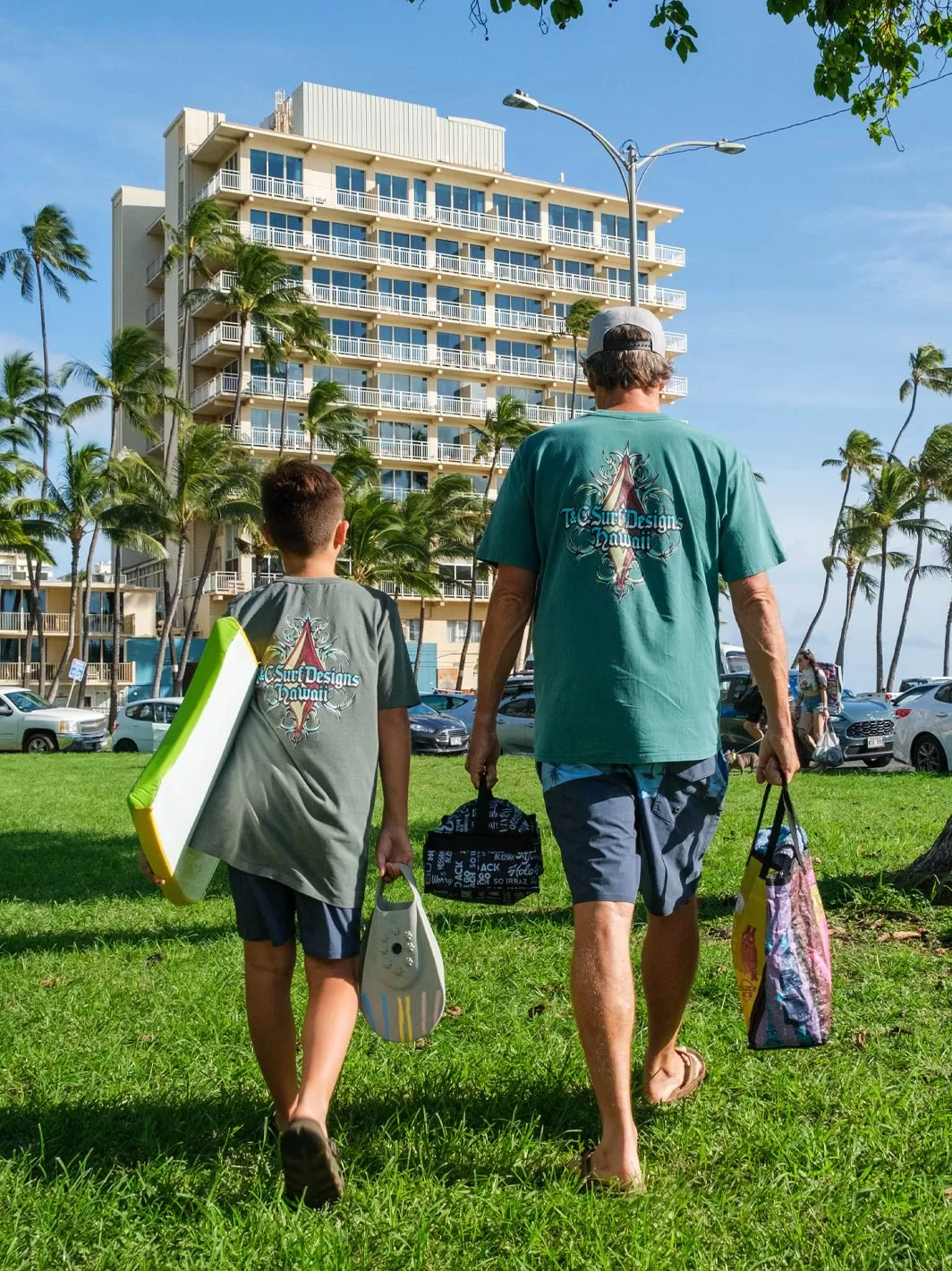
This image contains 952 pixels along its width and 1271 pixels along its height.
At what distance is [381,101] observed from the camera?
66250 mm

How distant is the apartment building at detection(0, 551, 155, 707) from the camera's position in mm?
59250

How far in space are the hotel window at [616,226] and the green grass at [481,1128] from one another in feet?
233

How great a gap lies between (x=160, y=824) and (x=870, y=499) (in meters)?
66.5

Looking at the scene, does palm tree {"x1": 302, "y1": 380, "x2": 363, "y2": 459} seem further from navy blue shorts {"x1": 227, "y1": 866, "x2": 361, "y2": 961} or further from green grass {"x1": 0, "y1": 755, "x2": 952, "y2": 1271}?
navy blue shorts {"x1": 227, "y1": 866, "x2": 361, "y2": 961}

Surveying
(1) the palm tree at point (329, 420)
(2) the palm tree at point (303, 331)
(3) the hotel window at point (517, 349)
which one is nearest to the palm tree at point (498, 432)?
(3) the hotel window at point (517, 349)

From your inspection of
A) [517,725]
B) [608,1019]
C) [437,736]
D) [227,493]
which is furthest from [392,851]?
[227,493]

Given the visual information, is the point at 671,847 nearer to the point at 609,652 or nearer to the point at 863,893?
the point at 609,652

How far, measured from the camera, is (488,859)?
11.5 ft

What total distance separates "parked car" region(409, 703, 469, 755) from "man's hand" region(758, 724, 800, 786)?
2300 centimetres

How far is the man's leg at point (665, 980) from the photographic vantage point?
3350mm

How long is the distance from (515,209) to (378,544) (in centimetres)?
3186

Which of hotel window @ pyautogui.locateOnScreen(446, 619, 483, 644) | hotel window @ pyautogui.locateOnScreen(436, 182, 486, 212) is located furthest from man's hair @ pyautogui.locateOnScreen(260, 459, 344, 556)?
hotel window @ pyautogui.locateOnScreen(436, 182, 486, 212)

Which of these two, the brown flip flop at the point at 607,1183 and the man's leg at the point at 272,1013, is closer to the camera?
the brown flip flop at the point at 607,1183

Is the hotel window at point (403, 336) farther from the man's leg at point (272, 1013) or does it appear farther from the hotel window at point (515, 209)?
the man's leg at point (272, 1013)
